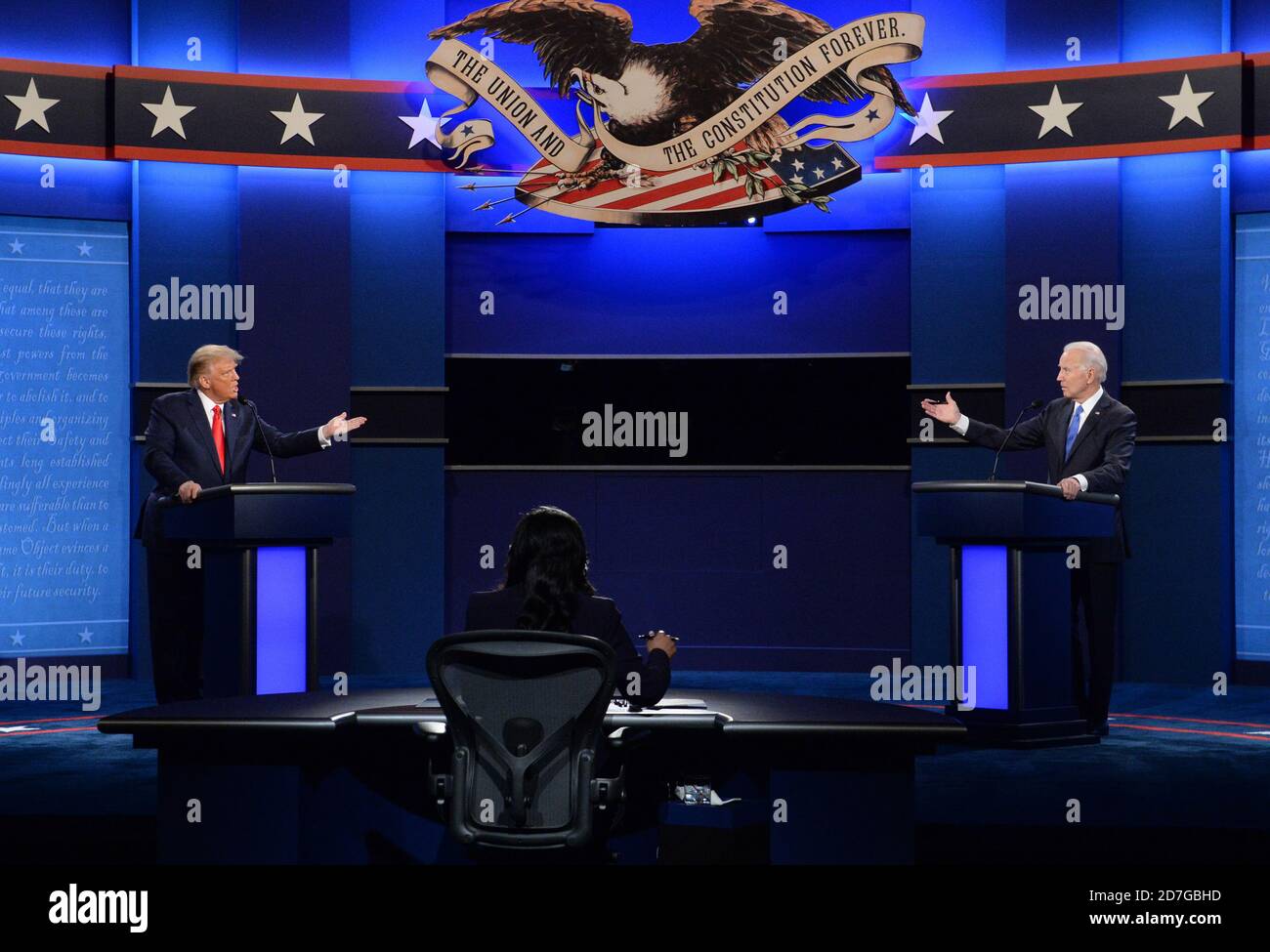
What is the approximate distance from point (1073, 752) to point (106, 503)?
5143mm

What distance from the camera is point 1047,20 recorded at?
7.73 m

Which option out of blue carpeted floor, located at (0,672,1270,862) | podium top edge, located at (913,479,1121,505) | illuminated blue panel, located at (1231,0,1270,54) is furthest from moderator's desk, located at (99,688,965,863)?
illuminated blue panel, located at (1231,0,1270,54)

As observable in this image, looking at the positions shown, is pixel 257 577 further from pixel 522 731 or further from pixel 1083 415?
pixel 1083 415

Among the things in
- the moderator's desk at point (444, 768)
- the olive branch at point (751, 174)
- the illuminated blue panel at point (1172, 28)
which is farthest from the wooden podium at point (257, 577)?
the illuminated blue panel at point (1172, 28)

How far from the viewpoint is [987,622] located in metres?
5.64

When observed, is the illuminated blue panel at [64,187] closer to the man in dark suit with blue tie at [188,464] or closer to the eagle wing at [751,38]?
the man in dark suit with blue tie at [188,464]

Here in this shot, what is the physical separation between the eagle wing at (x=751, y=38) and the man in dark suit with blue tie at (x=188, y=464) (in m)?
3.41

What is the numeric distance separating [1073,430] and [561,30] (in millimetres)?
3764

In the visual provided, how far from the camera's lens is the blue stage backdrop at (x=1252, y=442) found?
7508 millimetres

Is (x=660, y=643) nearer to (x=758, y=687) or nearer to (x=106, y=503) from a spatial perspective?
(x=758, y=687)

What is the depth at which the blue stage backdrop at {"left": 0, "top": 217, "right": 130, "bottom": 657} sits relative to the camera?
754cm

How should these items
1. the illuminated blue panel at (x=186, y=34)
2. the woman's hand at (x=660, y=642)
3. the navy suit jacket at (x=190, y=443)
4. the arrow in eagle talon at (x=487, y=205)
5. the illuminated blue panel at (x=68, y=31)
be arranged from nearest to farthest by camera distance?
1. the woman's hand at (x=660, y=642)
2. the navy suit jacket at (x=190, y=443)
3. the illuminated blue panel at (x=68, y=31)
4. the illuminated blue panel at (x=186, y=34)
5. the arrow in eagle talon at (x=487, y=205)

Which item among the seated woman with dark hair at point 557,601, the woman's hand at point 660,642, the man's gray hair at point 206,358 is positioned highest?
the man's gray hair at point 206,358

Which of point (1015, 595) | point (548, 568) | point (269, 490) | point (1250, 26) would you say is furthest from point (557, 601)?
point (1250, 26)
